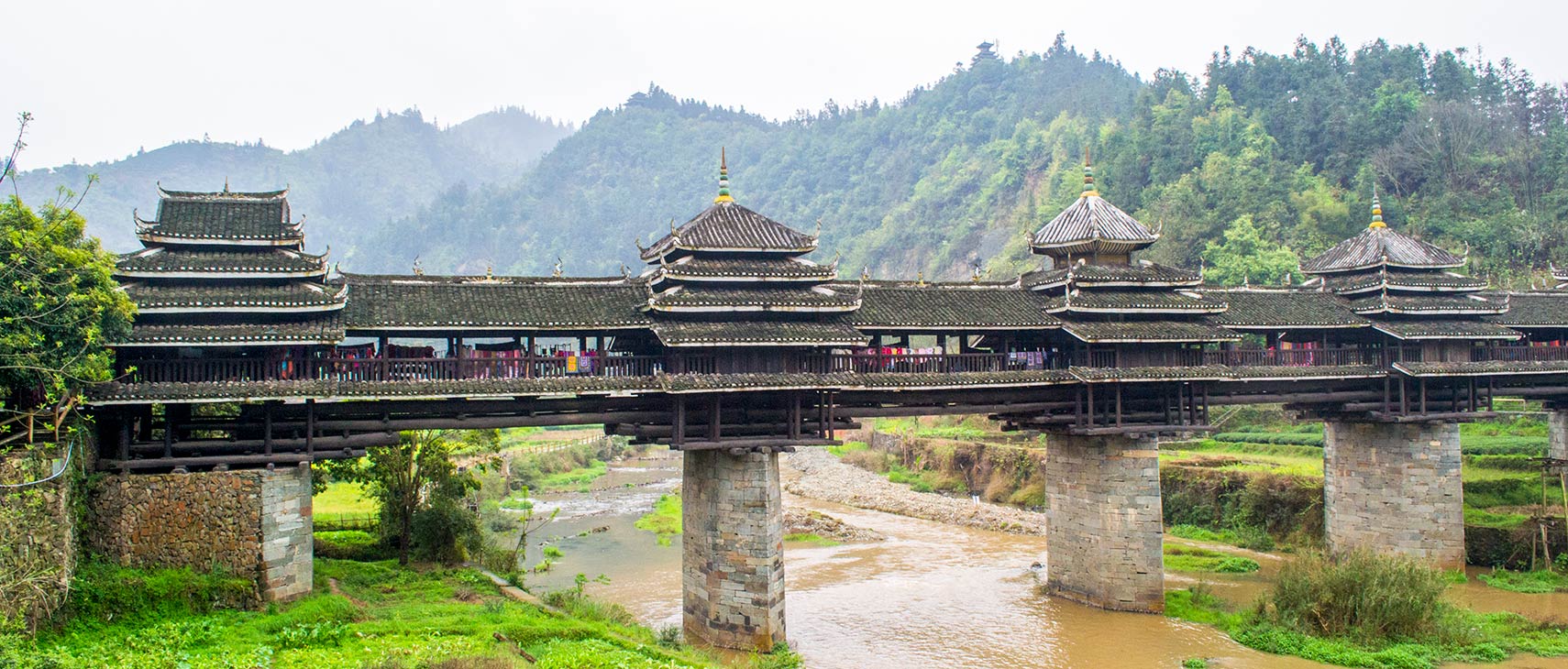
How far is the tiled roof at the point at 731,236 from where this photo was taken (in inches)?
887

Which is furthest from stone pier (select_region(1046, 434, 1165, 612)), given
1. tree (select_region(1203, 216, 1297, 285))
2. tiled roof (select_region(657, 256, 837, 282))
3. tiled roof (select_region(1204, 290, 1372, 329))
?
tree (select_region(1203, 216, 1297, 285))

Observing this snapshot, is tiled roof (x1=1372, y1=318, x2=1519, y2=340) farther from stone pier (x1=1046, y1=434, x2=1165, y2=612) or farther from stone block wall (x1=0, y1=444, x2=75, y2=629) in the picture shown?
stone block wall (x1=0, y1=444, x2=75, y2=629)

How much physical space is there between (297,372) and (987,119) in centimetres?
11895

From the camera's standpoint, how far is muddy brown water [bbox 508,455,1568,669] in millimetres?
23953

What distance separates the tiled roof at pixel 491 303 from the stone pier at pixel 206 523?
3.63m

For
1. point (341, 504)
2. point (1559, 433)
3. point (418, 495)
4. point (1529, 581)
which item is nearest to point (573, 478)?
point (341, 504)

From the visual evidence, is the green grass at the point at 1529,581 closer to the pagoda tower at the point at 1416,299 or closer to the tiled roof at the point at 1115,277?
the pagoda tower at the point at 1416,299

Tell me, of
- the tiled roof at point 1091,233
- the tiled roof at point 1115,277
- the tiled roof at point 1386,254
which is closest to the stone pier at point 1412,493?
the tiled roof at point 1386,254

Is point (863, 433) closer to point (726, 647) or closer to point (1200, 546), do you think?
point (1200, 546)

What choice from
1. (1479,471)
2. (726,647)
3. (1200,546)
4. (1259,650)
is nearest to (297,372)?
(726,647)

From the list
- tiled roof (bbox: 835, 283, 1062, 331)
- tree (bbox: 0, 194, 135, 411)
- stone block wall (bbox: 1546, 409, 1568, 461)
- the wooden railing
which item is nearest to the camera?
tree (bbox: 0, 194, 135, 411)

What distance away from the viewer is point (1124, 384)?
26312mm

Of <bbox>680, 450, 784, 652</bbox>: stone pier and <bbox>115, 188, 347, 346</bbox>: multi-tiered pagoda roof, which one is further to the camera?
<bbox>680, 450, 784, 652</bbox>: stone pier

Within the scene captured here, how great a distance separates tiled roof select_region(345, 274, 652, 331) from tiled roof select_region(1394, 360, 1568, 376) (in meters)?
20.9
